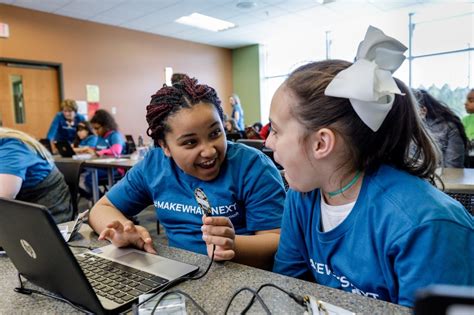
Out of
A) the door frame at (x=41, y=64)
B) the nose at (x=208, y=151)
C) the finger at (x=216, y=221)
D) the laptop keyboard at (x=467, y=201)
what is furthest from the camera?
the door frame at (x=41, y=64)

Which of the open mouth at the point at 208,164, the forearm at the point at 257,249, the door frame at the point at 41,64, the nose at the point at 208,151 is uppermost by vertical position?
the door frame at the point at 41,64

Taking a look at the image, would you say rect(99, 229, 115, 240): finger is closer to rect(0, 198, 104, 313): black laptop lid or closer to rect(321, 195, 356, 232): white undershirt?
rect(0, 198, 104, 313): black laptop lid

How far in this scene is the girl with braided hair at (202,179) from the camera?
3.23 feet

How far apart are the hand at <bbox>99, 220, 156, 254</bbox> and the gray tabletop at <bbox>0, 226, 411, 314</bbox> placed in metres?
0.19

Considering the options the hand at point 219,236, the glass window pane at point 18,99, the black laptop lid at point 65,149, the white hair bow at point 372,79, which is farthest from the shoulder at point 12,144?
the glass window pane at point 18,99

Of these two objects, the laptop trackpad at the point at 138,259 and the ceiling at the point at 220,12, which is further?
the ceiling at the point at 220,12

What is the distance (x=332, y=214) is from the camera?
0.76 meters

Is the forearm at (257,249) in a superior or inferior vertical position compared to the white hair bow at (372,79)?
inferior

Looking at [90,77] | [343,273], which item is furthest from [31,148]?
[90,77]

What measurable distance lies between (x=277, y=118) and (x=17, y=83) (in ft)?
18.6

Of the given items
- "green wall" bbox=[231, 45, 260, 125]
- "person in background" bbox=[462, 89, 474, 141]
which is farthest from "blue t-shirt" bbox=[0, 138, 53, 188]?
"green wall" bbox=[231, 45, 260, 125]

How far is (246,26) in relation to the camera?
21.9 ft

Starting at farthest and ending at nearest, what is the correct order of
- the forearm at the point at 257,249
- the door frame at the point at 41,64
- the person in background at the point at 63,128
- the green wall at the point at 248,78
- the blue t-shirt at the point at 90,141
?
the green wall at the point at 248,78 → the door frame at the point at 41,64 → the person in background at the point at 63,128 → the blue t-shirt at the point at 90,141 → the forearm at the point at 257,249

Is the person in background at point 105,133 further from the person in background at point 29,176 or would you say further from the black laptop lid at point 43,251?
the black laptop lid at point 43,251
